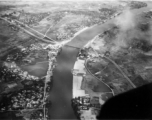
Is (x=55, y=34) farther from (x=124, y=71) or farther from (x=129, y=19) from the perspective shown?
(x=129, y=19)

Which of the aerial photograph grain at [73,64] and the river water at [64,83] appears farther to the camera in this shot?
the river water at [64,83]

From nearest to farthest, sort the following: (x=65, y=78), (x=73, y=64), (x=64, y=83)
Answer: (x=64, y=83)
(x=65, y=78)
(x=73, y=64)

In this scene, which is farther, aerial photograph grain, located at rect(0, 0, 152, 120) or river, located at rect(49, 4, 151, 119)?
river, located at rect(49, 4, 151, 119)

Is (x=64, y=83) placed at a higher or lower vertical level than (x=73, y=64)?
lower

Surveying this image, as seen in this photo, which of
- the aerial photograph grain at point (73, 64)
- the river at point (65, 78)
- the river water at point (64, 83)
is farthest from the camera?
the river at point (65, 78)

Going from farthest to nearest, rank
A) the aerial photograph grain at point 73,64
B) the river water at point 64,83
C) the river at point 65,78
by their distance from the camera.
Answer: the river at point 65,78
the river water at point 64,83
the aerial photograph grain at point 73,64

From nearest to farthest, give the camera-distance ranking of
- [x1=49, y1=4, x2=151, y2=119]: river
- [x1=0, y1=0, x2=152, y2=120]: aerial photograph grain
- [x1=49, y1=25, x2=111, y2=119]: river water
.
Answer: [x1=0, y1=0, x2=152, y2=120]: aerial photograph grain → [x1=49, y1=25, x2=111, y2=119]: river water → [x1=49, y1=4, x2=151, y2=119]: river

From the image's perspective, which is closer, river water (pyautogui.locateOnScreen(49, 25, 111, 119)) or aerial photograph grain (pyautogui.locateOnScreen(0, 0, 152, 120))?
aerial photograph grain (pyautogui.locateOnScreen(0, 0, 152, 120))

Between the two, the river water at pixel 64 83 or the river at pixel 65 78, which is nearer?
the river water at pixel 64 83

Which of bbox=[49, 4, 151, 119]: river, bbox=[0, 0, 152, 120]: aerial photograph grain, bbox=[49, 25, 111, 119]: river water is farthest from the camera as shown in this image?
bbox=[49, 4, 151, 119]: river

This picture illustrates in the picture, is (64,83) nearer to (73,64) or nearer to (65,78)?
(65,78)

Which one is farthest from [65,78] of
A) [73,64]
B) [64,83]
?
[73,64]
